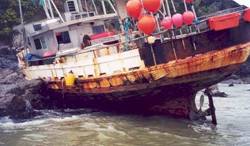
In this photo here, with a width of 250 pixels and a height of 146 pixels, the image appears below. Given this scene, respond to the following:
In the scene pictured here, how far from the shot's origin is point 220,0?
3728cm

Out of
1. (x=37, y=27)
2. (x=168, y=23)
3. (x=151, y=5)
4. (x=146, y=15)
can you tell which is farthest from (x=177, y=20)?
(x=37, y=27)

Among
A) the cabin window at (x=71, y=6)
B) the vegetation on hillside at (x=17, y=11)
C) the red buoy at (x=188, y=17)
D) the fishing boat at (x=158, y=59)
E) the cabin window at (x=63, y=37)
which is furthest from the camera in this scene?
the vegetation on hillside at (x=17, y=11)

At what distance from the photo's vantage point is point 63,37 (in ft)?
58.9

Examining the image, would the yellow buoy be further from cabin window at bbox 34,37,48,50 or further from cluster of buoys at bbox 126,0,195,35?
cluster of buoys at bbox 126,0,195,35

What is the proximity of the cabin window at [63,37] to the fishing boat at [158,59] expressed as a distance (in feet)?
4.07

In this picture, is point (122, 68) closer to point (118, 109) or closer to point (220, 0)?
point (118, 109)

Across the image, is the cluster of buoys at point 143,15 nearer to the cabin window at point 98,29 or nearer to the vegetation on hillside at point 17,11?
the cabin window at point 98,29

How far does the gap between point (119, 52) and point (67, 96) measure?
407 centimetres

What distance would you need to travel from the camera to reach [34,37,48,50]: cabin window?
1906 cm

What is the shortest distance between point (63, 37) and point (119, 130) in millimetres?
6428

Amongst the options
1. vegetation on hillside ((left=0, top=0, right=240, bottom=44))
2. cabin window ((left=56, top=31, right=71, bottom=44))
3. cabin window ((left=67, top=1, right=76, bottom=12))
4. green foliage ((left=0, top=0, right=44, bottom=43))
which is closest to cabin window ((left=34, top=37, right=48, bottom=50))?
cabin window ((left=56, top=31, right=71, bottom=44))

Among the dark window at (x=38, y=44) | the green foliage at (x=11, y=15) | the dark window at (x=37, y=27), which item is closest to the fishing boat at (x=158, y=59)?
the dark window at (x=37, y=27)

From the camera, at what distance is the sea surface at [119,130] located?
11.8 meters

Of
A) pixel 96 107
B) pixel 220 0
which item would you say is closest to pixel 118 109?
→ pixel 96 107
